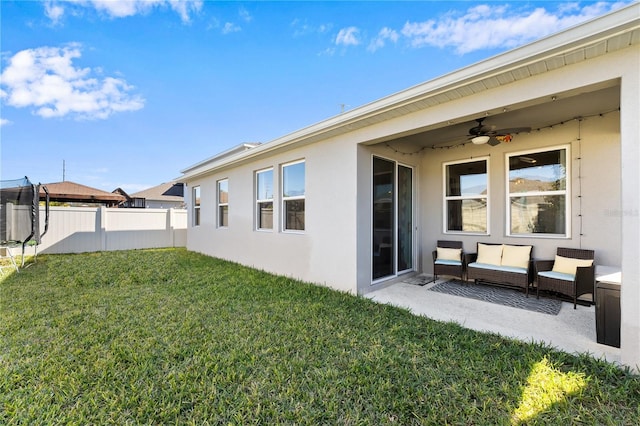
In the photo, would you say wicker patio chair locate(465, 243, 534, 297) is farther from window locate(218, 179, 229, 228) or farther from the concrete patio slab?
window locate(218, 179, 229, 228)

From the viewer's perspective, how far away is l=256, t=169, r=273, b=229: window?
21.3 feet

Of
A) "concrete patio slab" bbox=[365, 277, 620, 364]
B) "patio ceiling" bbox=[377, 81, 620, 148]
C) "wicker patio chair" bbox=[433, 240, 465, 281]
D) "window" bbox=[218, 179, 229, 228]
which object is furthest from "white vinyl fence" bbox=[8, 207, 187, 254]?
"wicker patio chair" bbox=[433, 240, 465, 281]

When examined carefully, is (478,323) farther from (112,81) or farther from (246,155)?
(112,81)

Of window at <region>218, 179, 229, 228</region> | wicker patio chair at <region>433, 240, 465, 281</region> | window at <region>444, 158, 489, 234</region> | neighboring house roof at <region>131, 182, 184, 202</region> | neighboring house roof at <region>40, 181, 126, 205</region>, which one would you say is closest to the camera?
wicker patio chair at <region>433, 240, 465, 281</region>

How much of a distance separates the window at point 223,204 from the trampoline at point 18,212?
4700 mm

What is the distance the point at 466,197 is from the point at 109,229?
1246 centimetres

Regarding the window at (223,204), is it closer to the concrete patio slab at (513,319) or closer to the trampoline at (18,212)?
the trampoline at (18,212)

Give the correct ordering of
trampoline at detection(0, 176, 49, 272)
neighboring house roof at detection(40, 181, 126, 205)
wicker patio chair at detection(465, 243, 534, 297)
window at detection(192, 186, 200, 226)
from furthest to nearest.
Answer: neighboring house roof at detection(40, 181, 126, 205), window at detection(192, 186, 200, 226), trampoline at detection(0, 176, 49, 272), wicker patio chair at detection(465, 243, 534, 297)

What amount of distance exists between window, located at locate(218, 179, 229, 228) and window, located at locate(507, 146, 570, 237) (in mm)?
7137

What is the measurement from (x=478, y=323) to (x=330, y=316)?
72.9 inches

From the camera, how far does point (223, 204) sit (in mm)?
8492

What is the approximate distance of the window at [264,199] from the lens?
650 centimetres

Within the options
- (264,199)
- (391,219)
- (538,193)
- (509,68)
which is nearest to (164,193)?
(264,199)

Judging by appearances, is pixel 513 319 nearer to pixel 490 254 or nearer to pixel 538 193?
pixel 490 254
